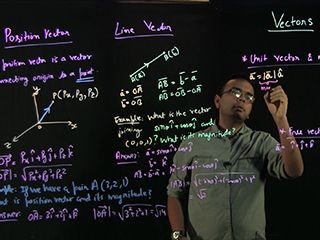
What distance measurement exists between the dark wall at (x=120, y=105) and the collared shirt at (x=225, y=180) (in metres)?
0.08

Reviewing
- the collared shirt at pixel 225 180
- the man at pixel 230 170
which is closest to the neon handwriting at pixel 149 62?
the man at pixel 230 170

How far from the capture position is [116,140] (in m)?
3.22

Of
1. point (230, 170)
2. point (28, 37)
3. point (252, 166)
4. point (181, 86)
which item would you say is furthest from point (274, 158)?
point (28, 37)

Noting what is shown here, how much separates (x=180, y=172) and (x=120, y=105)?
57 centimetres

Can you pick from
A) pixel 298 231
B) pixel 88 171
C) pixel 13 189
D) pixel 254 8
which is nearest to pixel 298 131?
pixel 298 231

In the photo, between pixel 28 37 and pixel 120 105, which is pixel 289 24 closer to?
pixel 120 105

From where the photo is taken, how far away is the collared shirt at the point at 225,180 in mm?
3162

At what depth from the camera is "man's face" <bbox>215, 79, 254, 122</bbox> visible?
3.24 meters

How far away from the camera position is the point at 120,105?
3.23m

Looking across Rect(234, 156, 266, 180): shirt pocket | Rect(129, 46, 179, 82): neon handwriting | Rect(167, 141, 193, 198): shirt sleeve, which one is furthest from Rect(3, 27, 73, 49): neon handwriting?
Rect(234, 156, 266, 180): shirt pocket

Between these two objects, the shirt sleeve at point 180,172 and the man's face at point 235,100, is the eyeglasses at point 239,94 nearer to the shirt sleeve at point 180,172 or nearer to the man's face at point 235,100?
the man's face at point 235,100

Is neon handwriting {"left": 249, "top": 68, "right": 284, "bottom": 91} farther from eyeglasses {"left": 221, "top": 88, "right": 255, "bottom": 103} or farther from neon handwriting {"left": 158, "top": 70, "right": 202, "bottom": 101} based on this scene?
neon handwriting {"left": 158, "top": 70, "right": 202, "bottom": 101}

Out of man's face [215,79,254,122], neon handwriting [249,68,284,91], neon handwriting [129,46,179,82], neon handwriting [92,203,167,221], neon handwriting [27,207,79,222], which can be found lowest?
neon handwriting [92,203,167,221]

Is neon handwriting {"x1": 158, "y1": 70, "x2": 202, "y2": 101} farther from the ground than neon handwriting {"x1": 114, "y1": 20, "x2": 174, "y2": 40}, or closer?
closer
